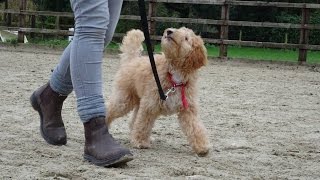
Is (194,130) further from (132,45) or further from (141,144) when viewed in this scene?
(132,45)

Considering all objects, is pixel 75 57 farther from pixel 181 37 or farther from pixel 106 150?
pixel 181 37

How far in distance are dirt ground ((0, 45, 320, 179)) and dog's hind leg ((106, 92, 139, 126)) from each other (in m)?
0.16

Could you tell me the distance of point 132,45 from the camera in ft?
14.5

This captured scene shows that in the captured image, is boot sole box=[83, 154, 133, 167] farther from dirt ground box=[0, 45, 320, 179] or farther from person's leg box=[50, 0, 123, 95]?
person's leg box=[50, 0, 123, 95]

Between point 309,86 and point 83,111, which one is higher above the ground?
point 83,111

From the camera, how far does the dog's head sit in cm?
392

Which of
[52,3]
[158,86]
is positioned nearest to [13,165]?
[158,86]

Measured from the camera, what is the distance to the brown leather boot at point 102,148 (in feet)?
9.37

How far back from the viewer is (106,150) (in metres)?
2.89

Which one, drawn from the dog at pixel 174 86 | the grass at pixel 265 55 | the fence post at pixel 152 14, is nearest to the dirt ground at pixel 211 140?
the dog at pixel 174 86

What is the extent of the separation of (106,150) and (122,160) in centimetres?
10

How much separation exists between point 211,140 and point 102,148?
1.40 m

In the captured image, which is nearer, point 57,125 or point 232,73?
point 57,125

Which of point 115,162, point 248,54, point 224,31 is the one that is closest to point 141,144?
point 115,162
